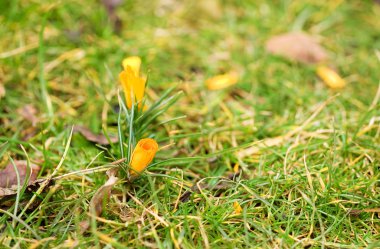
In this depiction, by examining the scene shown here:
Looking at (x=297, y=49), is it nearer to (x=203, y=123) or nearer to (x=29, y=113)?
(x=203, y=123)

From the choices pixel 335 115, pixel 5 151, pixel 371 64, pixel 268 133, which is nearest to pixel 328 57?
pixel 371 64

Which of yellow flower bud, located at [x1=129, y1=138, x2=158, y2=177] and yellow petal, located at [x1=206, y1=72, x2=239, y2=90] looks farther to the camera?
yellow petal, located at [x1=206, y1=72, x2=239, y2=90]

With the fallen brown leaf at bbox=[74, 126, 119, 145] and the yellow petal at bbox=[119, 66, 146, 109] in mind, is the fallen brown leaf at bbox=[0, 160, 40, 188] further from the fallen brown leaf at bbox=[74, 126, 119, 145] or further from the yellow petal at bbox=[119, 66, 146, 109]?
the yellow petal at bbox=[119, 66, 146, 109]

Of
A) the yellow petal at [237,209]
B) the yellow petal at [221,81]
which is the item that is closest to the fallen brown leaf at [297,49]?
the yellow petal at [221,81]

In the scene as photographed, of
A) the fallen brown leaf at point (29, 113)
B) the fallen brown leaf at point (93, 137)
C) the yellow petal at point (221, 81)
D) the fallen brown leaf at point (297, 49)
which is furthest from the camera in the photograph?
the fallen brown leaf at point (297, 49)

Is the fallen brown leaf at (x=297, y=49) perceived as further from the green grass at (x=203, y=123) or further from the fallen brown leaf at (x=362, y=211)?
the fallen brown leaf at (x=362, y=211)

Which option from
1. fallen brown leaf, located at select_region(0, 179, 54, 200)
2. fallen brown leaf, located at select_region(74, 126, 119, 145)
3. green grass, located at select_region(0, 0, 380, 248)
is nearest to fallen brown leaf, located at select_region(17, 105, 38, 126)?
green grass, located at select_region(0, 0, 380, 248)

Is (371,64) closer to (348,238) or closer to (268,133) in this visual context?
(268,133)
